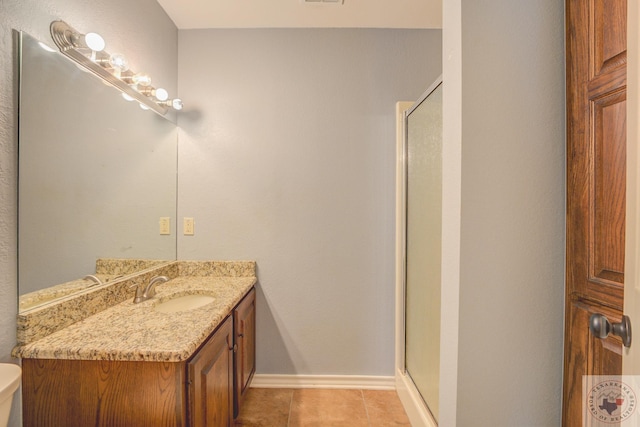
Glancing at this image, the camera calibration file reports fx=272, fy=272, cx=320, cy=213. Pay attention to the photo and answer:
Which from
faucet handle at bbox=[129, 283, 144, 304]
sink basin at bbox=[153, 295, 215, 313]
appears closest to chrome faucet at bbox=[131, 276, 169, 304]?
faucet handle at bbox=[129, 283, 144, 304]

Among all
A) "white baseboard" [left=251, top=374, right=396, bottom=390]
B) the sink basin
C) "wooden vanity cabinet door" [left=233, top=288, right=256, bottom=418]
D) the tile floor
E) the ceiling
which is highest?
the ceiling

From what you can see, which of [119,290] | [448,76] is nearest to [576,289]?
[448,76]

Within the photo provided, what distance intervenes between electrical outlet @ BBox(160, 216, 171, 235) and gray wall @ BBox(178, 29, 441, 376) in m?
0.13

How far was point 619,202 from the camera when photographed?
2.48 feet

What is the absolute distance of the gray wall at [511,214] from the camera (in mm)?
903

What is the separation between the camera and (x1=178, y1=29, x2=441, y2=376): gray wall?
6.29 ft

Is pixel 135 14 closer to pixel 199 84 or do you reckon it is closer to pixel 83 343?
pixel 199 84

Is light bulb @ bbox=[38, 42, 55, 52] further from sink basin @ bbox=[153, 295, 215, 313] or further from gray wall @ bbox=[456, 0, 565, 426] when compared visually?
gray wall @ bbox=[456, 0, 565, 426]

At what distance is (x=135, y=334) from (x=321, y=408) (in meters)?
1.29

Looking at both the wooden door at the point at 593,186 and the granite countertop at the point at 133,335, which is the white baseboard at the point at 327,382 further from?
the wooden door at the point at 593,186

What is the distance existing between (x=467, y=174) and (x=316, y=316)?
1453 mm

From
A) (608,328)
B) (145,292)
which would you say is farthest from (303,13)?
(608,328)

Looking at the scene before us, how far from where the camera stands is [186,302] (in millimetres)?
1602

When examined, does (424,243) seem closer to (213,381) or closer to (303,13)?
(213,381)
